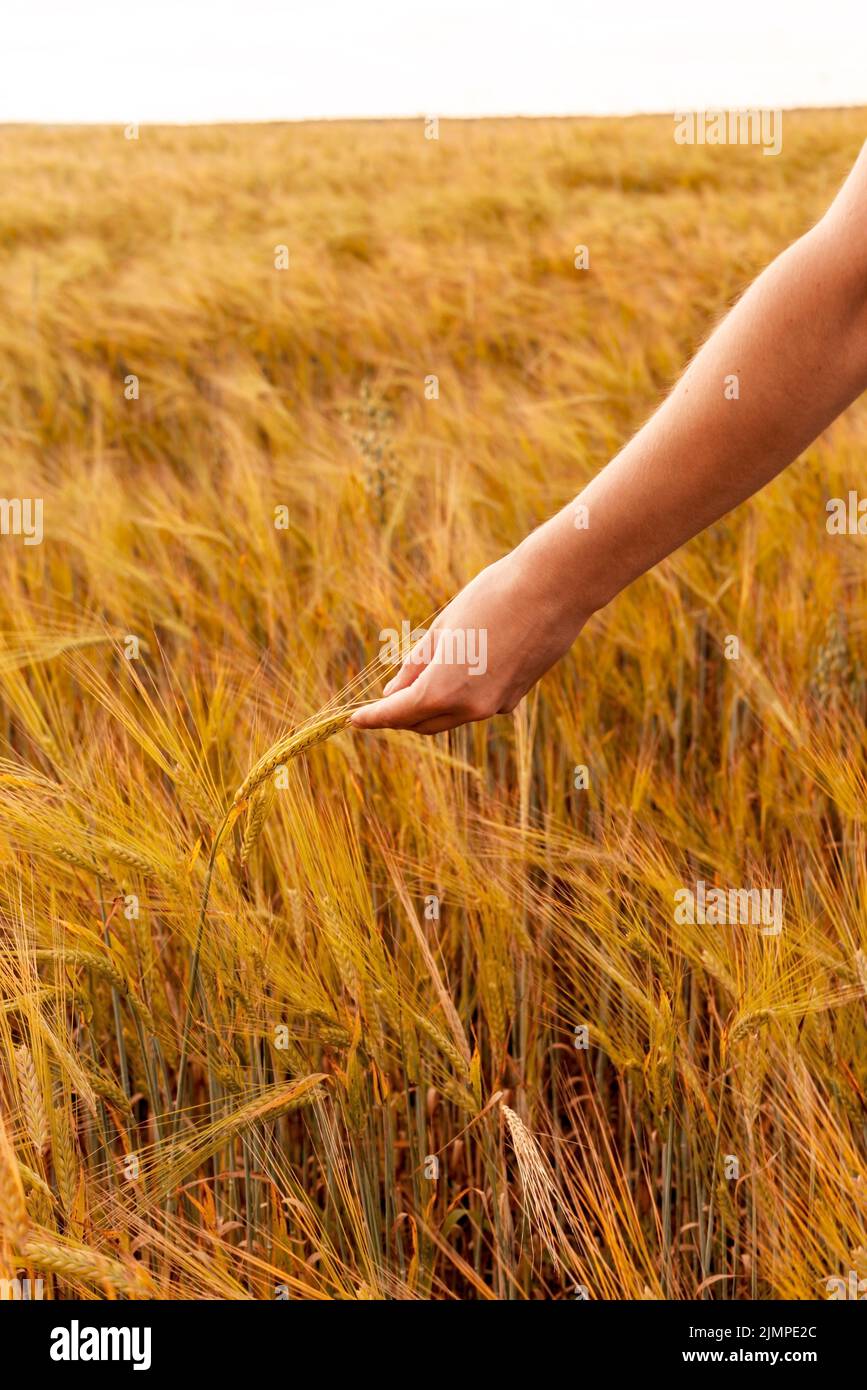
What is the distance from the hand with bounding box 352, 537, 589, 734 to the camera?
857 mm

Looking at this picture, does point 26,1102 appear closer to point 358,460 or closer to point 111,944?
point 111,944

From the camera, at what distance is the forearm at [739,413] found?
2.33 feet

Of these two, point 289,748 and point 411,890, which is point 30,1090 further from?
point 411,890

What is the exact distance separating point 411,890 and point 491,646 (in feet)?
1.21

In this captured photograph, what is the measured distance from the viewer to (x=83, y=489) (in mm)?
1991

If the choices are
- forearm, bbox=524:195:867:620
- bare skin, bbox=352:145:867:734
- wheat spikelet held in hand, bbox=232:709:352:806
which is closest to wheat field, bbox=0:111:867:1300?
wheat spikelet held in hand, bbox=232:709:352:806

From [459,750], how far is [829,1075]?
56cm
